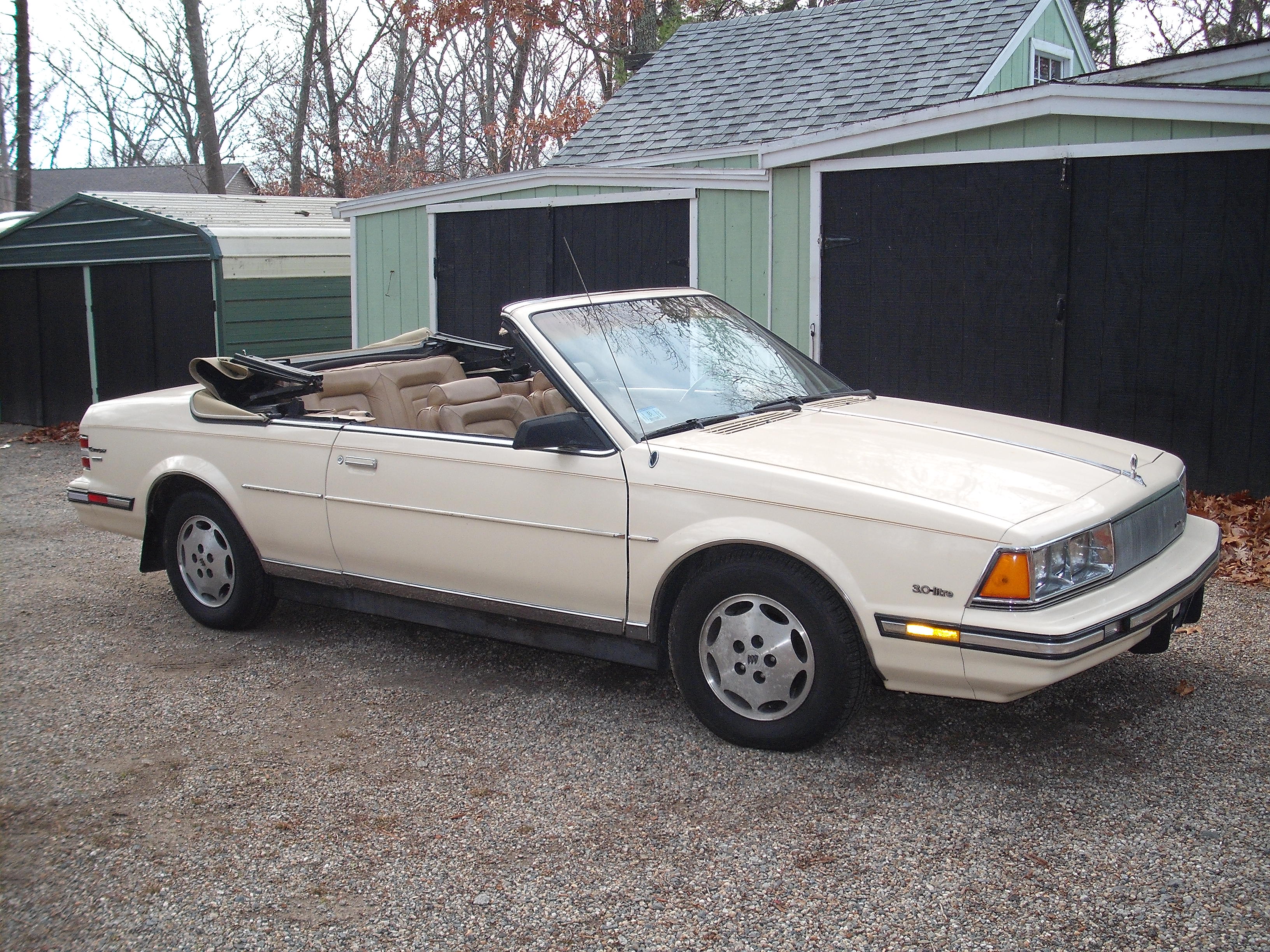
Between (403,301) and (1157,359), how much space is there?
7.40 m

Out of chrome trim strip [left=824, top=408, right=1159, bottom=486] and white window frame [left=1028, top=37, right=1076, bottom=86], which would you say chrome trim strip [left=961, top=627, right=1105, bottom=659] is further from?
white window frame [left=1028, top=37, right=1076, bottom=86]

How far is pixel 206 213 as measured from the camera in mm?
14156

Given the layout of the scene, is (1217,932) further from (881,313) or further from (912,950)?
(881,313)

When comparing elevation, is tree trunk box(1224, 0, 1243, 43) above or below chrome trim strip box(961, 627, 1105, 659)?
above

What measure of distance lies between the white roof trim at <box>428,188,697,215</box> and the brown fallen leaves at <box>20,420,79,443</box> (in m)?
5.58

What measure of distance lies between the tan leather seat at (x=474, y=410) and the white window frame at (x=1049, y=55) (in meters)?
11.4

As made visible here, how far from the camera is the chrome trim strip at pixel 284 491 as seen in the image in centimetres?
530

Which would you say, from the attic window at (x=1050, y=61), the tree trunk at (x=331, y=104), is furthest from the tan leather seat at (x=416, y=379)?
the tree trunk at (x=331, y=104)

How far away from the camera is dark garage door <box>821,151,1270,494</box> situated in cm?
776

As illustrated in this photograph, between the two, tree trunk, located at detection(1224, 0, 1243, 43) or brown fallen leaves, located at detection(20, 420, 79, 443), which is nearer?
brown fallen leaves, located at detection(20, 420, 79, 443)

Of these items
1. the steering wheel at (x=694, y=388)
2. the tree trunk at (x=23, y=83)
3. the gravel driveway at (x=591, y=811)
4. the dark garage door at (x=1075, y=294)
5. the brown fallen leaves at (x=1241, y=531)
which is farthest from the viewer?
the tree trunk at (x=23, y=83)

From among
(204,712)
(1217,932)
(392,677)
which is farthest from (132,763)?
(1217,932)

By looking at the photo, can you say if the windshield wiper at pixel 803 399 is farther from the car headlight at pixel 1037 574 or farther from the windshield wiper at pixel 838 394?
the car headlight at pixel 1037 574

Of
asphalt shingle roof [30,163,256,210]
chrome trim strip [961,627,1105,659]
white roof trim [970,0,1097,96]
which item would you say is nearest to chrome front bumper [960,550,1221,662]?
chrome trim strip [961,627,1105,659]
